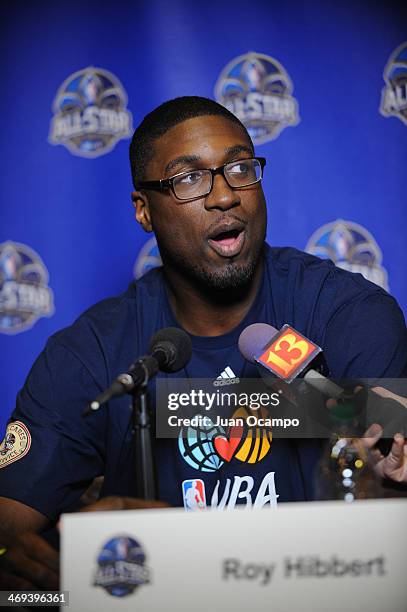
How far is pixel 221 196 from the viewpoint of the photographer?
1.72 m

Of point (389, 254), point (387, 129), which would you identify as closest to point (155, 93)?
point (387, 129)

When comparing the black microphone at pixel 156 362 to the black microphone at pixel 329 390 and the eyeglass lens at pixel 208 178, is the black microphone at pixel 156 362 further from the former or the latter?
the eyeglass lens at pixel 208 178

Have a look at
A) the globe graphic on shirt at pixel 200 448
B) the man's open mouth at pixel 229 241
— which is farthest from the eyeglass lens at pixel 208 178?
the globe graphic on shirt at pixel 200 448

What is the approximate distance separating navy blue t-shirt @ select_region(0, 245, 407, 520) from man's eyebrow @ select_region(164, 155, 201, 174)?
1.03 ft

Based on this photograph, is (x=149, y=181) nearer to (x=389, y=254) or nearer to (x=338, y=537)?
(x=389, y=254)

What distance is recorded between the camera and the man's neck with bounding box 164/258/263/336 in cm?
183

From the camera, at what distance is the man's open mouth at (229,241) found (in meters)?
1.73

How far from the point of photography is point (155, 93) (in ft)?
8.55

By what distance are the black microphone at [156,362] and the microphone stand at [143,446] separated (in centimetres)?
2

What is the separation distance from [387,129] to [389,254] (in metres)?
0.43

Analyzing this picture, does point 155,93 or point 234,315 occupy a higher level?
point 155,93

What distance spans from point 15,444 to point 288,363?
70 centimetres

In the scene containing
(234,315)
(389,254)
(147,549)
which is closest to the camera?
(147,549)

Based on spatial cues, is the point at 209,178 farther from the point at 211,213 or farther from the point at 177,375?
the point at 177,375
